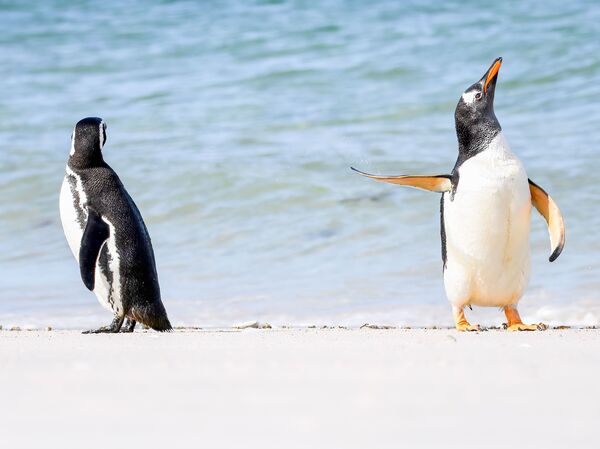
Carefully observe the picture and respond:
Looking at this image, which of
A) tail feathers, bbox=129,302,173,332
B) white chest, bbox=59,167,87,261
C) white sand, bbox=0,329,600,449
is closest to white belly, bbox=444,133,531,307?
white sand, bbox=0,329,600,449

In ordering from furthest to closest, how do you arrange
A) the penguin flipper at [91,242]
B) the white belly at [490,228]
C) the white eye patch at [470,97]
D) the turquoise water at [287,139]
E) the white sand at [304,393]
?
the turquoise water at [287,139] → the penguin flipper at [91,242] → the white eye patch at [470,97] → the white belly at [490,228] → the white sand at [304,393]

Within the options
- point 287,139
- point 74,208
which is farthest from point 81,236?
point 287,139

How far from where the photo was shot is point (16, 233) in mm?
8164

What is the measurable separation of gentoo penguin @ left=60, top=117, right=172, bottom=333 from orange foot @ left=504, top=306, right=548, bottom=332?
4.37 feet

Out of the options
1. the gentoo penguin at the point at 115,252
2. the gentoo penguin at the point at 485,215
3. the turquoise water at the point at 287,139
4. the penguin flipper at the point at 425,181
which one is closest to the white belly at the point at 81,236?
the gentoo penguin at the point at 115,252

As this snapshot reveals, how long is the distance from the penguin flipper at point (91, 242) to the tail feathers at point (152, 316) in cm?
22

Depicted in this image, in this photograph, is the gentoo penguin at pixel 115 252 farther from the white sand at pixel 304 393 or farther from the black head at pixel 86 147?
the white sand at pixel 304 393

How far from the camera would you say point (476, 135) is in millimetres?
4828

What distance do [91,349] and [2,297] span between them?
2.70m

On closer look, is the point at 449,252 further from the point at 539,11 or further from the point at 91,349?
the point at 539,11

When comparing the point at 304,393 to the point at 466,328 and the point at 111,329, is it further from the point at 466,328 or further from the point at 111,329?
the point at 111,329

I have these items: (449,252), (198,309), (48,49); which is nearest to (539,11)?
(48,49)

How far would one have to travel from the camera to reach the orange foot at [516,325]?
475 centimetres

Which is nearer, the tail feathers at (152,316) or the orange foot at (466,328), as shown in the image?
the orange foot at (466,328)
